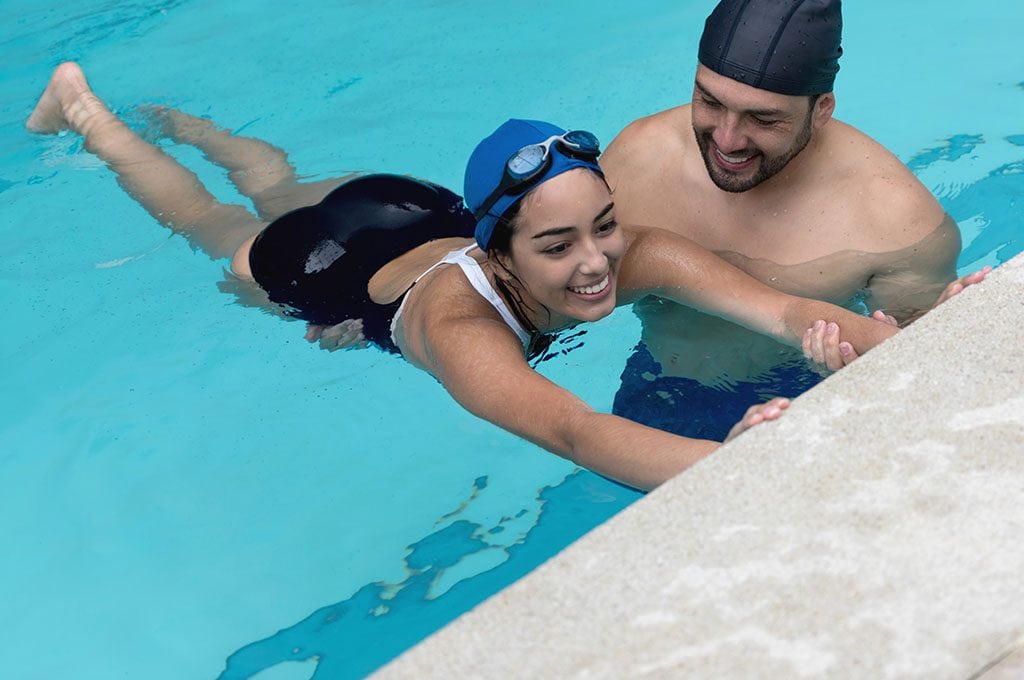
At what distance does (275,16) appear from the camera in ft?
29.3

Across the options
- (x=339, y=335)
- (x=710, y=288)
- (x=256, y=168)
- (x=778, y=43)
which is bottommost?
(x=339, y=335)

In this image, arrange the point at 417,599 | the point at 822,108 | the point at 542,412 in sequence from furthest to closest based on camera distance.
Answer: the point at 417,599
the point at 822,108
the point at 542,412

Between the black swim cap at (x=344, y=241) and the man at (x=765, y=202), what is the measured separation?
3.12 feet

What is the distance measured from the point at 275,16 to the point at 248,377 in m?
4.16

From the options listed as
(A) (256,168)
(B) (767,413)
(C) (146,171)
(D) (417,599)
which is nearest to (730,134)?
(B) (767,413)

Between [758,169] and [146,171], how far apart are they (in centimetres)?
361

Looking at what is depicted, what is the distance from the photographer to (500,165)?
383cm

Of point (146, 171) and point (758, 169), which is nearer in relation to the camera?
point (758, 169)

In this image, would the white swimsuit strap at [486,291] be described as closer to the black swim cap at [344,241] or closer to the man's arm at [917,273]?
the black swim cap at [344,241]

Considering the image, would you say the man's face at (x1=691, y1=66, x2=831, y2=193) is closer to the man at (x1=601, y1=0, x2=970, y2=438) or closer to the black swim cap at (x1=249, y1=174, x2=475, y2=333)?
the man at (x1=601, y1=0, x2=970, y2=438)

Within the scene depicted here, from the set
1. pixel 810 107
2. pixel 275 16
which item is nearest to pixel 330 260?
pixel 810 107

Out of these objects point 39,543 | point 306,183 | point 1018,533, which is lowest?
point 39,543

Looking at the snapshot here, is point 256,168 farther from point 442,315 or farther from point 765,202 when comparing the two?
point 765,202

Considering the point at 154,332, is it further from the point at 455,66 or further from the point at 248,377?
the point at 455,66
